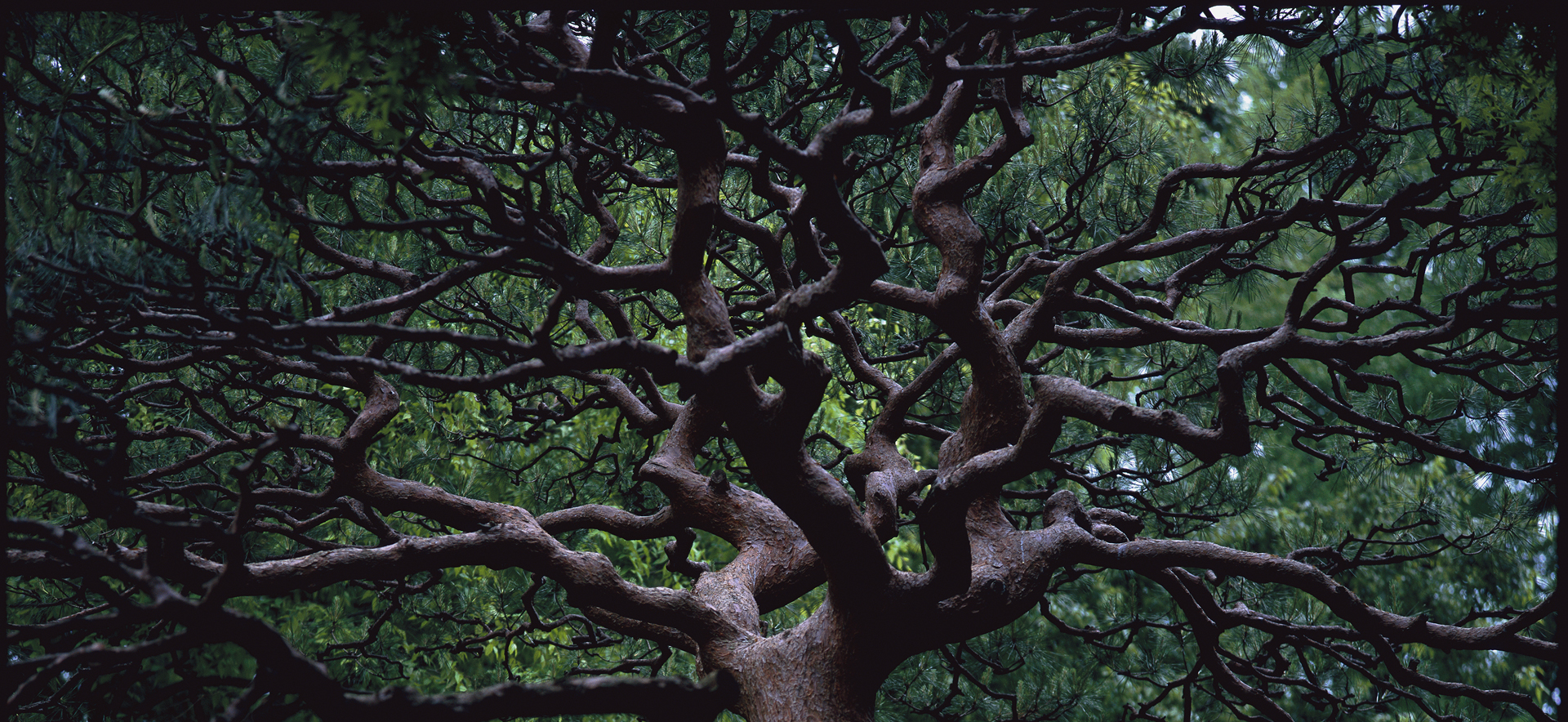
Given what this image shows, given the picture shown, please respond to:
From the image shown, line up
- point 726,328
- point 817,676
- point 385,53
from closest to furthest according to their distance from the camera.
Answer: point 385,53, point 726,328, point 817,676

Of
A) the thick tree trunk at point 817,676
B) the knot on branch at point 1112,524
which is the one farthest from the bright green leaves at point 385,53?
the knot on branch at point 1112,524

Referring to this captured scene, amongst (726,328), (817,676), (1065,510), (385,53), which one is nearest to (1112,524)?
(1065,510)

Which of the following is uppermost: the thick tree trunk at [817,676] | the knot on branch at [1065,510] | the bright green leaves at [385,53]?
the knot on branch at [1065,510]

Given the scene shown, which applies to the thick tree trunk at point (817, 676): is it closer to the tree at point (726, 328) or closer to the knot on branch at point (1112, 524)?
the tree at point (726, 328)

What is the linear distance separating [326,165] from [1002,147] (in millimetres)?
2238

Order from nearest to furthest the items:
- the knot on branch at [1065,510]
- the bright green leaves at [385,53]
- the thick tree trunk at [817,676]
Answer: the bright green leaves at [385,53]
the thick tree trunk at [817,676]
the knot on branch at [1065,510]

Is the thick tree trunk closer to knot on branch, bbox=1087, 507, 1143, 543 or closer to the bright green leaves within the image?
knot on branch, bbox=1087, 507, 1143, 543

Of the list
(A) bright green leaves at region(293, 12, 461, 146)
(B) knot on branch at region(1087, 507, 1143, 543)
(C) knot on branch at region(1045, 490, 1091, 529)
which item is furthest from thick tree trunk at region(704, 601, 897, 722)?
(A) bright green leaves at region(293, 12, 461, 146)

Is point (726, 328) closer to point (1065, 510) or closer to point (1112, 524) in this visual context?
point (1065, 510)

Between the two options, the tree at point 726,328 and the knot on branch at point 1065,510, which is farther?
the knot on branch at point 1065,510

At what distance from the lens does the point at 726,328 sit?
257 centimetres

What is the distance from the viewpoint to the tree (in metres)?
1.93

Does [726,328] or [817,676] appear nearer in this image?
[726,328]

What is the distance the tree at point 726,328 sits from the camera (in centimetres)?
193
